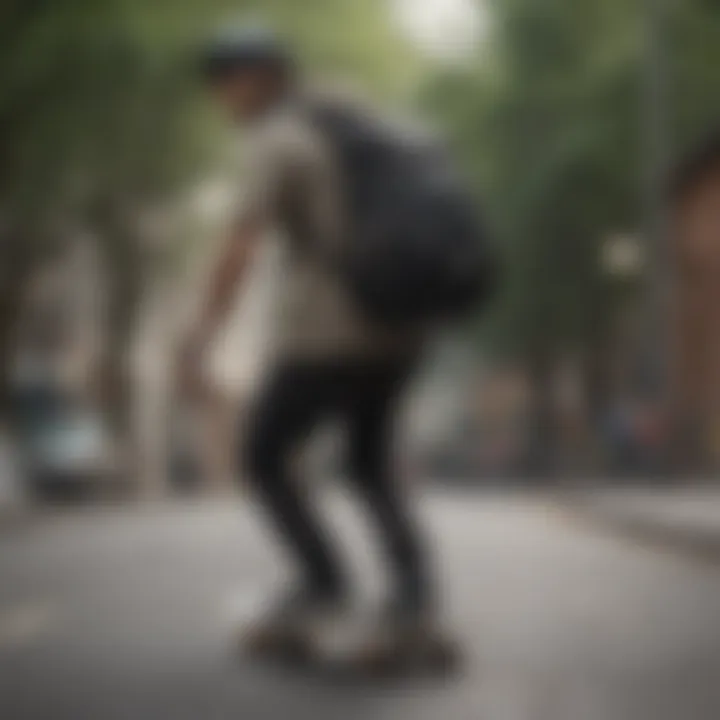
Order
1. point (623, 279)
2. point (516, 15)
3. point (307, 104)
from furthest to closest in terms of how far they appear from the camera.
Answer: point (623, 279) → point (516, 15) → point (307, 104)

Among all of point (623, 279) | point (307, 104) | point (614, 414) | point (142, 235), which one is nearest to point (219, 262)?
point (307, 104)

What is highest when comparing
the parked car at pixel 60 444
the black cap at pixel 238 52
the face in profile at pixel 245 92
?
the black cap at pixel 238 52

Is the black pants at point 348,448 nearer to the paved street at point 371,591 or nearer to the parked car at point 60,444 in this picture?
the paved street at point 371,591

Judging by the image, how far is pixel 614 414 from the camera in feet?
40.3

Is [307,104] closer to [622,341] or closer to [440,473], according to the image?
[440,473]

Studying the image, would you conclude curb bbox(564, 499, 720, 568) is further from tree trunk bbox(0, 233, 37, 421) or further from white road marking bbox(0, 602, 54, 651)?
tree trunk bbox(0, 233, 37, 421)

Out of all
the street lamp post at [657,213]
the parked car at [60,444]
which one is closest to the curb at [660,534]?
the street lamp post at [657,213]

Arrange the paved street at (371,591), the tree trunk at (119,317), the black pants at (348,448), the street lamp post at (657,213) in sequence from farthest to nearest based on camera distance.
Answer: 1. the tree trunk at (119,317)
2. the street lamp post at (657,213)
3. the black pants at (348,448)
4. the paved street at (371,591)

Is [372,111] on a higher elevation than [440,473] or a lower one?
higher

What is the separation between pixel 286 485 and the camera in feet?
11.6

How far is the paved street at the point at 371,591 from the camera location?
122 inches

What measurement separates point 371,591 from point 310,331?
1402 millimetres

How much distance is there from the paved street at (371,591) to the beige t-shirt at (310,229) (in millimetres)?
684

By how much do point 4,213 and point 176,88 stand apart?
6.95 ft
